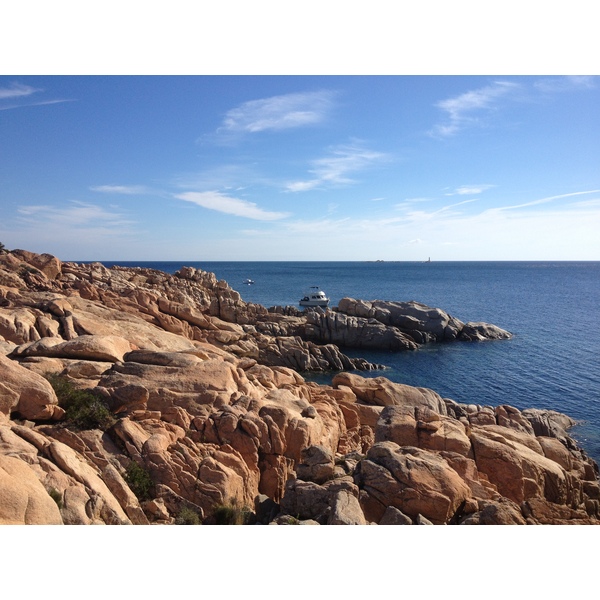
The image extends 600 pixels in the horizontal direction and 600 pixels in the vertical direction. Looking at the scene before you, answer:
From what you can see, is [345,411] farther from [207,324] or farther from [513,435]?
[207,324]

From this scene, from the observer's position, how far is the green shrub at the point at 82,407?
14625mm

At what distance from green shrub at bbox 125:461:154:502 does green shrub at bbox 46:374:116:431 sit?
2062 millimetres

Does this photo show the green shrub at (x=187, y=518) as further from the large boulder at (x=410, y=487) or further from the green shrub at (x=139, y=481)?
the large boulder at (x=410, y=487)

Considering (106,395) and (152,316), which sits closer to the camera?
(106,395)

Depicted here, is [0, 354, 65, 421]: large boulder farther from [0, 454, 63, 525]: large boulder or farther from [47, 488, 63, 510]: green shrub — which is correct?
[47, 488, 63, 510]: green shrub

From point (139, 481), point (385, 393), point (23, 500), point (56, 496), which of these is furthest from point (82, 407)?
point (385, 393)

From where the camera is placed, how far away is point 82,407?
49.2 feet

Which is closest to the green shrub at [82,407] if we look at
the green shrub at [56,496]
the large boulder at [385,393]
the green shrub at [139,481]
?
the green shrub at [139,481]

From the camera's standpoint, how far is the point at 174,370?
18.7 m

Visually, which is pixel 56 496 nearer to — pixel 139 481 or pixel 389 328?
pixel 139 481

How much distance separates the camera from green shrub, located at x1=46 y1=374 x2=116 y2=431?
576 inches
